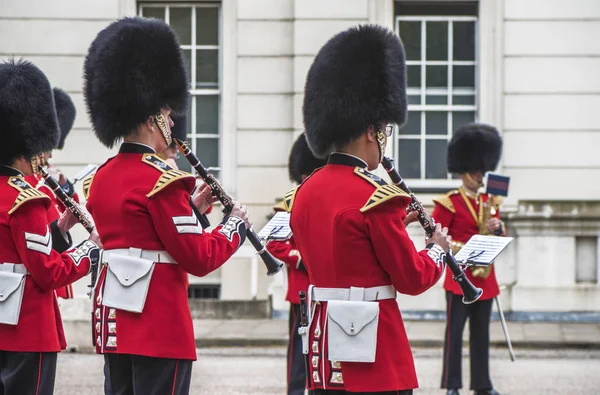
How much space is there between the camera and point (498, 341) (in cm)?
1198

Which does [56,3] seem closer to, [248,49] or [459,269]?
[248,49]

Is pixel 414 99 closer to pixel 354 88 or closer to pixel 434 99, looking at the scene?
pixel 434 99

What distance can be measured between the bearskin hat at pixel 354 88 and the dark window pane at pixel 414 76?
898cm

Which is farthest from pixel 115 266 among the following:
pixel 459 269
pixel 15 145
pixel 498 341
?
pixel 498 341

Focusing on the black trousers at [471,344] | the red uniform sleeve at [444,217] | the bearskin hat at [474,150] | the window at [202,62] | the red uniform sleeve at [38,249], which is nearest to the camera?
the red uniform sleeve at [38,249]

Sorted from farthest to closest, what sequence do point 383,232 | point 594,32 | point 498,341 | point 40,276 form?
point 594,32
point 498,341
point 40,276
point 383,232

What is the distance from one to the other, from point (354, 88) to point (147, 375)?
4.69ft

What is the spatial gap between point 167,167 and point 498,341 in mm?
7370

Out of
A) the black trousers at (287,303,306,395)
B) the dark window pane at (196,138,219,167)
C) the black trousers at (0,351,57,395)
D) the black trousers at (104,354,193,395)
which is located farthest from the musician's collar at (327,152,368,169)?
the dark window pane at (196,138,219,167)

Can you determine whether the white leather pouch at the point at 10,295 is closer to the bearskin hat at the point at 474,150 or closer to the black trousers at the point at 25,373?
the black trousers at the point at 25,373

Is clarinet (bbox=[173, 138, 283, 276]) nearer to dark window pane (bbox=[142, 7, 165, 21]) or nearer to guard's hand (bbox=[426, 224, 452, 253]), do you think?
guard's hand (bbox=[426, 224, 452, 253])

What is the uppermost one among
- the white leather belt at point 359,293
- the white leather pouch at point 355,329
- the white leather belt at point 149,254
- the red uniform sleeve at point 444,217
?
the white leather belt at point 149,254

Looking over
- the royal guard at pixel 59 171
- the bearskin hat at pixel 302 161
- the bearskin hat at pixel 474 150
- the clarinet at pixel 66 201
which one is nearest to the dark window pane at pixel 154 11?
the royal guard at pixel 59 171

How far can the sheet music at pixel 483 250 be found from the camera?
223 inches
